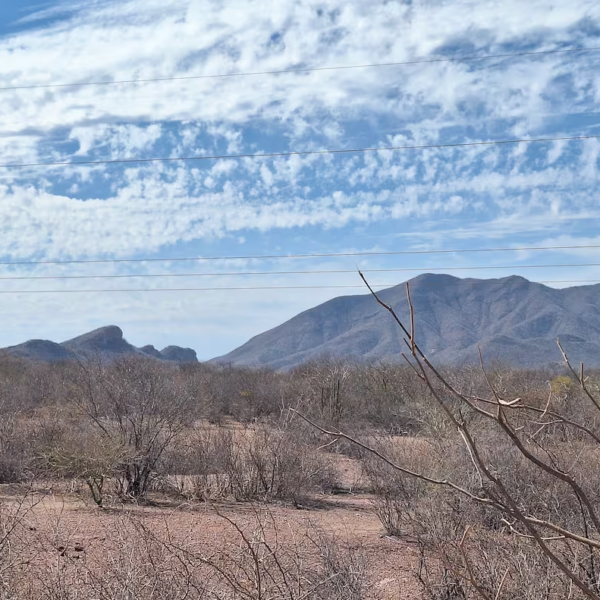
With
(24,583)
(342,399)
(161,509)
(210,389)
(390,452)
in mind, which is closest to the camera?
(24,583)

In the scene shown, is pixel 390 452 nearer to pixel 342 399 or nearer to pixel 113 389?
pixel 113 389

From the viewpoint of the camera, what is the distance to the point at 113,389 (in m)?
18.3

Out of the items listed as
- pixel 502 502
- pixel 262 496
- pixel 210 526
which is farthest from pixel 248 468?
pixel 502 502

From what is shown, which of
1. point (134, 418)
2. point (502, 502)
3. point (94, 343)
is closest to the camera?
point (502, 502)

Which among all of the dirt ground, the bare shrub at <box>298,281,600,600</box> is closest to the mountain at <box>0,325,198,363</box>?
the dirt ground

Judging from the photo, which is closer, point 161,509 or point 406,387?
point 161,509

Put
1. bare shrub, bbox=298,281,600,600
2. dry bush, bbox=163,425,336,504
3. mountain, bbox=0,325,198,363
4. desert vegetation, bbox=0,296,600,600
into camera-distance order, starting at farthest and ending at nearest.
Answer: mountain, bbox=0,325,198,363 → dry bush, bbox=163,425,336,504 → desert vegetation, bbox=0,296,600,600 → bare shrub, bbox=298,281,600,600

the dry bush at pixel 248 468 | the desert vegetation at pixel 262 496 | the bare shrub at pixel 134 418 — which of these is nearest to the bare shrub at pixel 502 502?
the desert vegetation at pixel 262 496

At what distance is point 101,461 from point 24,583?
9.73 m

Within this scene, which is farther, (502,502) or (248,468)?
(248,468)

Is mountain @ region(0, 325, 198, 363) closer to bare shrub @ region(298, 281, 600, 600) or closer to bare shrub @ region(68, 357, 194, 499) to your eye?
bare shrub @ region(68, 357, 194, 499)

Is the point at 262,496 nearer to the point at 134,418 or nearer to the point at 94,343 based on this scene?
the point at 134,418

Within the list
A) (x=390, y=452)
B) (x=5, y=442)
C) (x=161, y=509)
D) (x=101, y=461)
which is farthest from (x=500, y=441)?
(x=5, y=442)

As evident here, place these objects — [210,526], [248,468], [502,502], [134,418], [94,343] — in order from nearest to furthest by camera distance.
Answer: [502,502] < [210,526] < [134,418] < [248,468] < [94,343]
